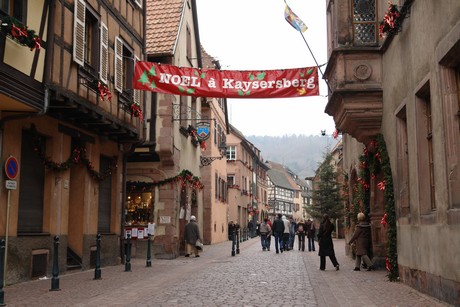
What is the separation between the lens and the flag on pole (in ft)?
49.7

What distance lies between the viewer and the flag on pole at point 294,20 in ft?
49.7

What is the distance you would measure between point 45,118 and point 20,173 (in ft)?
4.99

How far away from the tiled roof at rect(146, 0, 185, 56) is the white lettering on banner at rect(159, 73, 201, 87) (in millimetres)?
7262

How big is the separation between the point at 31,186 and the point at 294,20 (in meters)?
7.94

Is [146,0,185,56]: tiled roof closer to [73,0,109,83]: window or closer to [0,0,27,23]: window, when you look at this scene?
[73,0,109,83]: window

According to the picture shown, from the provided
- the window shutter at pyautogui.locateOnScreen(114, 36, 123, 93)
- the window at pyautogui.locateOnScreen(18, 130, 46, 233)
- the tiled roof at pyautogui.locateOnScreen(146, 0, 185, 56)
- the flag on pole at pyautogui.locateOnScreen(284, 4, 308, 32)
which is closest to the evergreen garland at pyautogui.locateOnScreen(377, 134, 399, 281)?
the flag on pole at pyautogui.locateOnScreen(284, 4, 308, 32)

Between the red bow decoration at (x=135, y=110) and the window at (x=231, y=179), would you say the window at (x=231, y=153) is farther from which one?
the red bow decoration at (x=135, y=110)

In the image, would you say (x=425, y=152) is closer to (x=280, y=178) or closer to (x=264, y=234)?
(x=264, y=234)

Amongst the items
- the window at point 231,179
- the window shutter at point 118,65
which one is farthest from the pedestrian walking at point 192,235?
the window at point 231,179

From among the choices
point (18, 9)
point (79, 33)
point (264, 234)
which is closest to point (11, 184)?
point (18, 9)

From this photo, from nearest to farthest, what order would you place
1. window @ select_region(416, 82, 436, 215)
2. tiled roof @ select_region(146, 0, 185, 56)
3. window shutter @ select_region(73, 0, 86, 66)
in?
A: window @ select_region(416, 82, 436, 215), window shutter @ select_region(73, 0, 86, 66), tiled roof @ select_region(146, 0, 185, 56)

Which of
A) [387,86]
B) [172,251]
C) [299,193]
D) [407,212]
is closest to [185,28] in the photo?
[172,251]

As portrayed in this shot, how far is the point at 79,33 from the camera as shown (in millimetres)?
13977

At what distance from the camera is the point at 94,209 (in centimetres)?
1662
